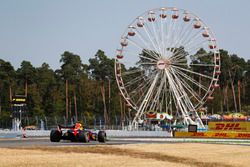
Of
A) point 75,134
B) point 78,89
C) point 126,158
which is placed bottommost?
point 126,158

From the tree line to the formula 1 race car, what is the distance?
237ft

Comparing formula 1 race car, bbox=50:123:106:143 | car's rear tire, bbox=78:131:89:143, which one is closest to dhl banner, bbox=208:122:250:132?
formula 1 race car, bbox=50:123:106:143

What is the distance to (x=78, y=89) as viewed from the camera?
431 ft

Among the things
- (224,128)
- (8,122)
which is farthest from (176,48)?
(8,122)

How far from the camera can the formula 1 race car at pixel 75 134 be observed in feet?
129

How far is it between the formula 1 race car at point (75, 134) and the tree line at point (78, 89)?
237 feet

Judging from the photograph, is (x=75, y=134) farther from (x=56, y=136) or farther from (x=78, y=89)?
(x=78, y=89)

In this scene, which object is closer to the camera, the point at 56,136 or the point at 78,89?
the point at 56,136

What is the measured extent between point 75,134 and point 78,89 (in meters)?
92.1

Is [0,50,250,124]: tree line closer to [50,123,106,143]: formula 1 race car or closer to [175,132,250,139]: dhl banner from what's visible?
[175,132,250,139]: dhl banner

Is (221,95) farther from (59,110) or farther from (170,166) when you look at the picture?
(170,166)

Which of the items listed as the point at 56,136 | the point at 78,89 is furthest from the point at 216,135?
the point at 78,89

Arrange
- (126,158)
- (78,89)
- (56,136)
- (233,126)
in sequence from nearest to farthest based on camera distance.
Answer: (126,158), (56,136), (233,126), (78,89)

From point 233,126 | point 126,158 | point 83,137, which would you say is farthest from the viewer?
point 233,126
